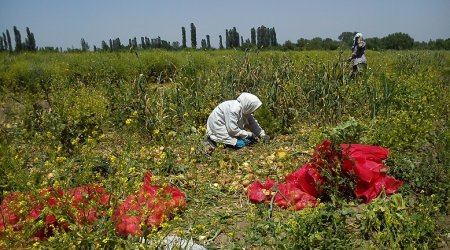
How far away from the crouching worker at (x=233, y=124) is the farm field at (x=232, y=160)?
0.14 metres

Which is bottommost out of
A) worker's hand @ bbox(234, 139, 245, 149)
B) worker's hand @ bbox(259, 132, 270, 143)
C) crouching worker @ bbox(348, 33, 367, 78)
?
worker's hand @ bbox(234, 139, 245, 149)

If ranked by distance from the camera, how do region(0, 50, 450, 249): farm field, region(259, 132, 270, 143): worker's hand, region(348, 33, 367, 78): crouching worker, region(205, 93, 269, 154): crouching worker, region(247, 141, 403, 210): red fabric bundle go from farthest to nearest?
region(348, 33, 367, 78): crouching worker
region(259, 132, 270, 143): worker's hand
region(205, 93, 269, 154): crouching worker
region(247, 141, 403, 210): red fabric bundle
region(0, 50, 450, 249): farm field

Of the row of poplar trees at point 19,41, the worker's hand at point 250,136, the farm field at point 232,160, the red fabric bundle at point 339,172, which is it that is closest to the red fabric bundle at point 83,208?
the farm field at point 232,160

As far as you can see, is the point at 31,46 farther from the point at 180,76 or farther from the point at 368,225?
the point at 368,225

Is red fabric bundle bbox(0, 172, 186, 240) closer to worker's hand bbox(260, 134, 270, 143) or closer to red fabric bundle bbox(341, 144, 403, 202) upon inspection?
red fabric bundle bbox(341, 144, 403, 202)

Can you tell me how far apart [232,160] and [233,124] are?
791 mm

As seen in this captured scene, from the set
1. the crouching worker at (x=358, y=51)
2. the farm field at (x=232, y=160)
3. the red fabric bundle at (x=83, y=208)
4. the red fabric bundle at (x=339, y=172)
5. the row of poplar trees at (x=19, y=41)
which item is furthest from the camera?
the row of poplar trees at (x=19, y=41)

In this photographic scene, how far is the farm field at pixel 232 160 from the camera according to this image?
2.35 meters

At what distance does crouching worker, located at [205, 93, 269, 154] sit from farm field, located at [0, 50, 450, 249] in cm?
14

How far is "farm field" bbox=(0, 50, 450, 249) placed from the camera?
2352 millimetres

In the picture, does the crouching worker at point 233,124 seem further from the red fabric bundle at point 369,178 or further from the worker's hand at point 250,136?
the red fabric bundle at point 369,178

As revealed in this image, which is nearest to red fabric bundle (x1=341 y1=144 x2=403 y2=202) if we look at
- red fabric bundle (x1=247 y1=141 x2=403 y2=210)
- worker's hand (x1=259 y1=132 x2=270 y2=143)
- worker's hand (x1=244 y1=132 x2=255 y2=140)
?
red fabric bundle (x1=247 y1=141 x2=403 y2=210)

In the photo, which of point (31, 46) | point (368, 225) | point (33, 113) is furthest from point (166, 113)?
point (31, 46)

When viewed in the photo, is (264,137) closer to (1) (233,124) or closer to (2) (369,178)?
(1) (233,124)
